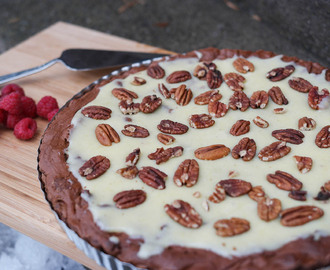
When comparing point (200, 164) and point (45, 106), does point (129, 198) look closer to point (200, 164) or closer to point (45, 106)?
point (200, 164)

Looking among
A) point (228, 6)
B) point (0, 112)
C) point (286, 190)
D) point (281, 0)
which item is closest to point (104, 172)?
point (286, 190)

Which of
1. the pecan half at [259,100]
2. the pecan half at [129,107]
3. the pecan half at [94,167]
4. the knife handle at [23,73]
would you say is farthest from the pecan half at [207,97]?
the knife handle at [23,73]

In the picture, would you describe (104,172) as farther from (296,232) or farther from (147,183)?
(296,232)

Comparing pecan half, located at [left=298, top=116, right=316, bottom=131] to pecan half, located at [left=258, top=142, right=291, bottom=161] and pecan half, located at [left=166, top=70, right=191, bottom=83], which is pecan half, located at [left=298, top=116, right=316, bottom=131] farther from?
pecan half, located at [left=166, top=70, right=191, bottom=83]

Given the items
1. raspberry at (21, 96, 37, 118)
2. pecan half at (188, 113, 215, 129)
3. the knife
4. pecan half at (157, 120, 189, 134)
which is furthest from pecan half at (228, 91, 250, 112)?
raspberry at (21, 96, 37, 118)

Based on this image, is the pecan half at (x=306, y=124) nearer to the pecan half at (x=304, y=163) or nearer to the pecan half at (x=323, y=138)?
the pecan half at (x=323, y=138)

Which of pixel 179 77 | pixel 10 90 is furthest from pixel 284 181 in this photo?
pixel 10 90
